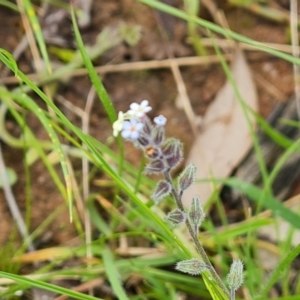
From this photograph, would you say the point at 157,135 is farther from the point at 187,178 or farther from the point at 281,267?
the point at 281,267

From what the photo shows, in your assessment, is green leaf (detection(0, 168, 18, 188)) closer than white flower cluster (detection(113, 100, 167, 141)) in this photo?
No

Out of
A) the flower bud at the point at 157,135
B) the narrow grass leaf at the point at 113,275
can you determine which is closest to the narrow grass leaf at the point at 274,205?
the narrow grass leaf at the point at 113,275

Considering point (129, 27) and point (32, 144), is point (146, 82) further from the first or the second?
point (32, 144)

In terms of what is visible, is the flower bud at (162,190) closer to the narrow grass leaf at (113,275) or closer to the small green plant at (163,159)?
the small green plant at (163,159)

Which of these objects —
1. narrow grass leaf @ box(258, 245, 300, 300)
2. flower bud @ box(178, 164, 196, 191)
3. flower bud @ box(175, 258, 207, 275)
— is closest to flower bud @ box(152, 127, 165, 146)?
flower bud @ box(178, 164, 196, 191)

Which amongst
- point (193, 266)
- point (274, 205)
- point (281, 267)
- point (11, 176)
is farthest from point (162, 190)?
point (11, 176)

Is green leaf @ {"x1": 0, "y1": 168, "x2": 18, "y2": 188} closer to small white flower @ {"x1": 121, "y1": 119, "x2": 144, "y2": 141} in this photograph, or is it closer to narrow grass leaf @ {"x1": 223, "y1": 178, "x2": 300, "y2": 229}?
narrow grass leaf @ {"x1": 223, "y1": 178, "x2": 300, "y2": 229}
